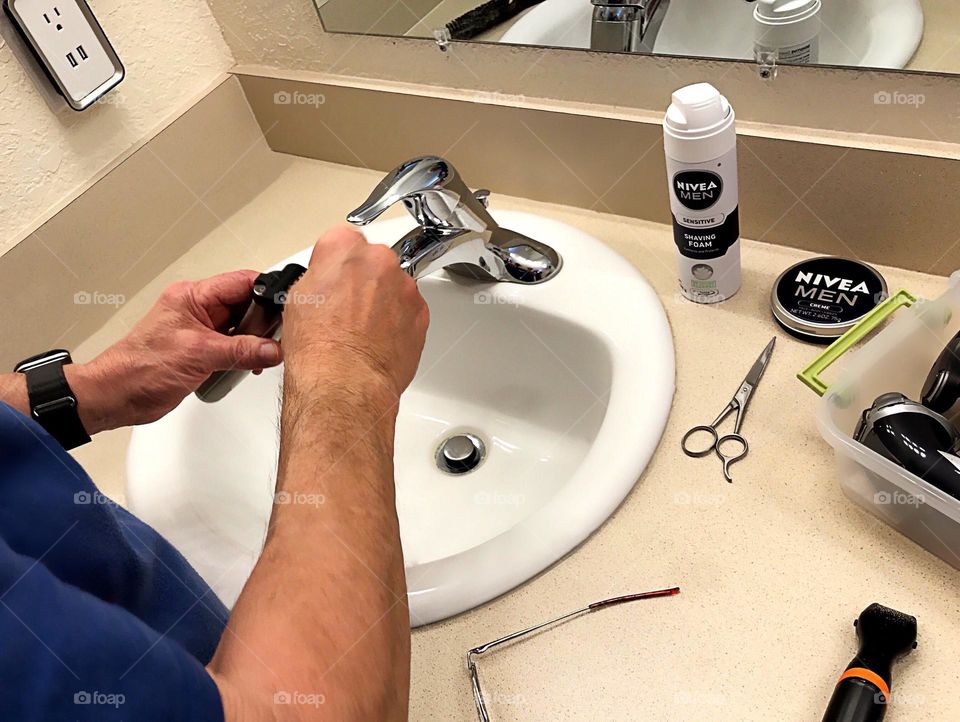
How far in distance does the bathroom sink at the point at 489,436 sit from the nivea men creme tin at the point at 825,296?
0.35 feet

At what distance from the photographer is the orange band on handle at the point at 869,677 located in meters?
0.50

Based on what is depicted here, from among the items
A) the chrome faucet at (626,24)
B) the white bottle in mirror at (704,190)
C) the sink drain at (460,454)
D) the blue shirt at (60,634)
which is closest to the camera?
the blue shirt at (60,634)

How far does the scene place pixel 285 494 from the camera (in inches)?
19.1

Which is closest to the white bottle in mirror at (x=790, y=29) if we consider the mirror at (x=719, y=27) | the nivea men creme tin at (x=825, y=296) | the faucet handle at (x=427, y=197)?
the mirror at (x=719, y=27)

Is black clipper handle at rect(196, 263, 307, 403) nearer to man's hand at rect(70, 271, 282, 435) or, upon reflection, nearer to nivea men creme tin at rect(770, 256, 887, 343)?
man's hand at rect(70, 271, 282, 435)

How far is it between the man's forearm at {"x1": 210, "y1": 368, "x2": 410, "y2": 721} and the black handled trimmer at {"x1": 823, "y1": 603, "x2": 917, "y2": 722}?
0.26m

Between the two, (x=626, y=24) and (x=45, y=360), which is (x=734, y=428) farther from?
(x=45, y=360)

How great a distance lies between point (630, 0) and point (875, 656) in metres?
0.59

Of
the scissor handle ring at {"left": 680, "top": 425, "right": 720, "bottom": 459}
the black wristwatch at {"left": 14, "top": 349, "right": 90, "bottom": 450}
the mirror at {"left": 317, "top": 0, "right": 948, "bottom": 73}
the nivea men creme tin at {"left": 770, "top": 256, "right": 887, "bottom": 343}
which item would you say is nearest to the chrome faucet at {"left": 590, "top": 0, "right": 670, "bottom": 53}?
the mirror at {"left": 317, "top": 0, "right": 948, "bottom": 73}

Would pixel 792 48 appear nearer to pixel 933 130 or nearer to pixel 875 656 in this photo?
pixel 933 130

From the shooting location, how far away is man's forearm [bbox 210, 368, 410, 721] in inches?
16.3

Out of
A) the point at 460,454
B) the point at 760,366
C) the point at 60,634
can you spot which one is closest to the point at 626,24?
the point at 760,366

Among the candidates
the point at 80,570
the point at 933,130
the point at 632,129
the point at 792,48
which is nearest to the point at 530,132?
the point at 632,129

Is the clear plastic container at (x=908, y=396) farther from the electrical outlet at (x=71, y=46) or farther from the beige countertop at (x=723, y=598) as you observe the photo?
the electrical outlet at (x=71, y=46)
